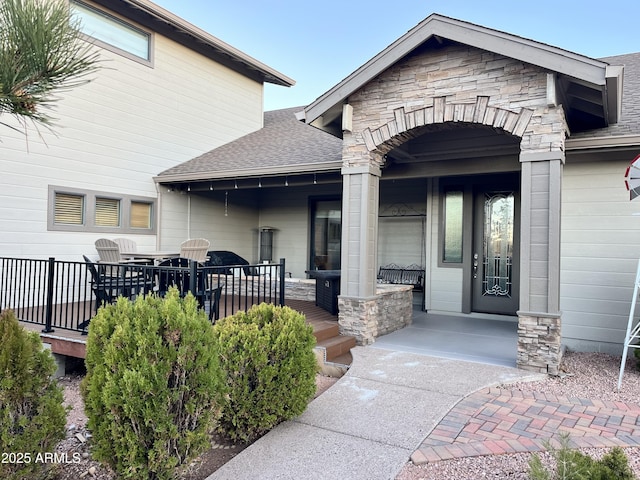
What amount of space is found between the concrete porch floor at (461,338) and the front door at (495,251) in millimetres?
284

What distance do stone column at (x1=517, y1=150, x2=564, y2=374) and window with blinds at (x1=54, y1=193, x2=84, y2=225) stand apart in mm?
6818

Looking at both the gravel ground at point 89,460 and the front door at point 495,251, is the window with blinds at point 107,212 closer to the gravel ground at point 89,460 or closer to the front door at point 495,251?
the gravel ground at point 89,460

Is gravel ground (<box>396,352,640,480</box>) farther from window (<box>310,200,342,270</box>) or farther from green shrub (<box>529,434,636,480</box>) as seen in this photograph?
window (<box>310,200,342,270</box>)

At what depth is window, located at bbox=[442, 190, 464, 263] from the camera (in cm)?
782

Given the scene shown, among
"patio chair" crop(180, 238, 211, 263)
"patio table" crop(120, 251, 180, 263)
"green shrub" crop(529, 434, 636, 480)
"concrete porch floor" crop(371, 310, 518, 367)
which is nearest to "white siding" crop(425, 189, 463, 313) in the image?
"concrete porch floor" crop(371, 310, 518, 367)

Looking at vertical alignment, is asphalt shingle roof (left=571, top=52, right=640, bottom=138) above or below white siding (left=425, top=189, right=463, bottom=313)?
above

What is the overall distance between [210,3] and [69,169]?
8.28 meters

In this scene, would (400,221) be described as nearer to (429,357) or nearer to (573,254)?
(573,254)

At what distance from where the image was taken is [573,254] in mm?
5684

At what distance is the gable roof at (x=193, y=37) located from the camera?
796cm

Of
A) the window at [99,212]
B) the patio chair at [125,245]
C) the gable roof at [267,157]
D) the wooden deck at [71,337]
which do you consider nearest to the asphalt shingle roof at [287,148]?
the gable roof at [267,157]

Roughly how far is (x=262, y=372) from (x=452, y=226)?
18.5 ft

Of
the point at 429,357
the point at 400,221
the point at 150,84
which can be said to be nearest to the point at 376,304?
the point at 429,357

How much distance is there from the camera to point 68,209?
738cm
